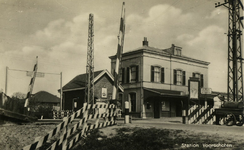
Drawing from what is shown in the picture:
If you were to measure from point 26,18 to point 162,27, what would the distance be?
10023mm

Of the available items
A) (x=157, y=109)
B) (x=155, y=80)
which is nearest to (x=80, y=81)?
(x=155, y=80)

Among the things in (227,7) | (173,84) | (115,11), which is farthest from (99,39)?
(173,84)

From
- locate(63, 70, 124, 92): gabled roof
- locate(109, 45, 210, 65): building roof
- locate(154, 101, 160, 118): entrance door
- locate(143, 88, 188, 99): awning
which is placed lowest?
locate(154, 101, 160, 118): entrance door

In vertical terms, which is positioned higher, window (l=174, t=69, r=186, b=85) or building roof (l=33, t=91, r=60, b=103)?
window (l=174, t=69, r=186, b=85)

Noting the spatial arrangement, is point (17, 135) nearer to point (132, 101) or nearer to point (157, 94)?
point (157, 94)

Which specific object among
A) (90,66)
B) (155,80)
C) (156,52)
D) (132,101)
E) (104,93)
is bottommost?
(132,101)

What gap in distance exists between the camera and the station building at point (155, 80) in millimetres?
28438

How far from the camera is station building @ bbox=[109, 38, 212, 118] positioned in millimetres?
28438

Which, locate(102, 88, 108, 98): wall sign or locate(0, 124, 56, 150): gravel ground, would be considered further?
locate(102, 88, 108, 98): wall sign

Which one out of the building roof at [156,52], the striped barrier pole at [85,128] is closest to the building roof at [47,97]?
the building roof at [156,52]

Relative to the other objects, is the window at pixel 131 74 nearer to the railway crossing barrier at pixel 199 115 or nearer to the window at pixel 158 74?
the window at pixel 158 74

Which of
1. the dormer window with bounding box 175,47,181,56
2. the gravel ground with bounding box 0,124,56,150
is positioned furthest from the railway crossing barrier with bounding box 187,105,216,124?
the dormer window with bounding box 175,47,181,56

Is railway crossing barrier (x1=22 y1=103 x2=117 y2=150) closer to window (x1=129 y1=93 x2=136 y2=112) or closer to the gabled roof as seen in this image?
window (x1=129 y1=93 x2=136 y2=112)

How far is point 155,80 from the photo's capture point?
29.6m
